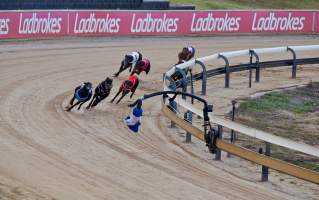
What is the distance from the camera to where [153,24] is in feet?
102

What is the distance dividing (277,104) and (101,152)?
23.9 ft

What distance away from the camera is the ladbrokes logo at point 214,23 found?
105ft

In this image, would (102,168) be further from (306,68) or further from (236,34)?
(236,34)

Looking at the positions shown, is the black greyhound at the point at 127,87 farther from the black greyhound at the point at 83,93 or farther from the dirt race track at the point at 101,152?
the black greyhound at the point at 83,93

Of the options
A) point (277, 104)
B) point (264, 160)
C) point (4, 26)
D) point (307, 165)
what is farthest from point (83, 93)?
point (4, 26)

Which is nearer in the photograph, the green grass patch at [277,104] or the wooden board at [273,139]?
the wooden board at [273,139]

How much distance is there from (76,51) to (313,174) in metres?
16.5

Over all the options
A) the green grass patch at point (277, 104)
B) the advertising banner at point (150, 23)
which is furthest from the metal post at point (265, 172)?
the advertising banner at point (150, 23)

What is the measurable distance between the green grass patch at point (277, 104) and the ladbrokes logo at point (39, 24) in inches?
397

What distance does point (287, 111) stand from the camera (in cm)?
1938

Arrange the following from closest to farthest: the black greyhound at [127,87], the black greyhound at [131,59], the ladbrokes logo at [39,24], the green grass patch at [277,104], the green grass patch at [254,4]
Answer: the black greyhound at [127,87]
the green grass patch at [277,104]
the black greyhound at [131,59]
the ladbrokes logo at [39,24]
the green grass patch at [254,4]

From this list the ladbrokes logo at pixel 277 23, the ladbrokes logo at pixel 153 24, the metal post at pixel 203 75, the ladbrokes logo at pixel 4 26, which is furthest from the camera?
the ladbrokes logo at pixel 277 23

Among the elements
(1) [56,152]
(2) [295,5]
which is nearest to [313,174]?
(1) [56,152]

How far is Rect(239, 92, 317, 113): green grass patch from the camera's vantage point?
762 inches
